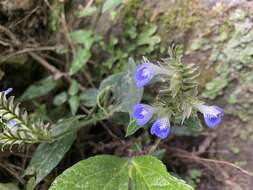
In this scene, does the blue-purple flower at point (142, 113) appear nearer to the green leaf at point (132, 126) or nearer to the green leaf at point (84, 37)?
the green leaf at point (132, 126)

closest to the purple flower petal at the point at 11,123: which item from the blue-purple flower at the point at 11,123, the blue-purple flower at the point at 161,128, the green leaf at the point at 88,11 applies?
the blue-purple flower at the point at 11,123

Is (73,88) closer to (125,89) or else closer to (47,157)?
(125,89)

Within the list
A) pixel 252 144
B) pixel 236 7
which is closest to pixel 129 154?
pixel 252 144

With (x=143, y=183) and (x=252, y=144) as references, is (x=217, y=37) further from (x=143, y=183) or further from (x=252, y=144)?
(x=143, y=183)

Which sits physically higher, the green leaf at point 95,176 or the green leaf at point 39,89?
the green leaf at point 39,89

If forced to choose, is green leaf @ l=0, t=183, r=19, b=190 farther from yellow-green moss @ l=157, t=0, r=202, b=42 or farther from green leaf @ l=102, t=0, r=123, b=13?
yellow-green moss @ l=157, t=0, r=202, b=42

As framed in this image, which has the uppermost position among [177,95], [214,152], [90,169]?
[177,95]

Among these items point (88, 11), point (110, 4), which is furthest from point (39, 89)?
point (110, 4)
